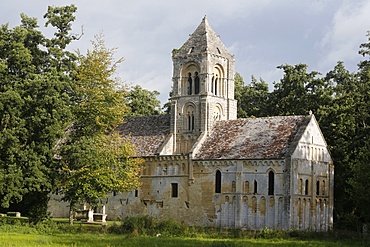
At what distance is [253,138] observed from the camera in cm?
5203

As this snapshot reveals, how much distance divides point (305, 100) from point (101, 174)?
2490cm

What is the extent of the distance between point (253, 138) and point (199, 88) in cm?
792

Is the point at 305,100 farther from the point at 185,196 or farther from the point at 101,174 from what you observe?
the point at 101,174

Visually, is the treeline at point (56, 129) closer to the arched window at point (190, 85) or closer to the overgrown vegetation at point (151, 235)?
the overgrown vegetation at point (151, 235)

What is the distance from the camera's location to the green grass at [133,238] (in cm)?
3269

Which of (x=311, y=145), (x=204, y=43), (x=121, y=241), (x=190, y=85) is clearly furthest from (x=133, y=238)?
(x=204, y=43)

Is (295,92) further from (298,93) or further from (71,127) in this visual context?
(71,127)

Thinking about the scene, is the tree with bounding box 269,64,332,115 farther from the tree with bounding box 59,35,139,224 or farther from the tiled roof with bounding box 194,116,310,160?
the tree with bounding box 59,35,139,224

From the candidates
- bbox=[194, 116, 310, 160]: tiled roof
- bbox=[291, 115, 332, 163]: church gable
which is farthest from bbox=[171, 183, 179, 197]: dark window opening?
bbox=[291, 115, 332, 163]: church gable

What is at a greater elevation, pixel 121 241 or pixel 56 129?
pixel 56 129

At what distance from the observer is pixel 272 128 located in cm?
5209

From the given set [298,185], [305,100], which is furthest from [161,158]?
[305,100]

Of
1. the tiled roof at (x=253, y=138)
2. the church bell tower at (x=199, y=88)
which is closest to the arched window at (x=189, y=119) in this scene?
the church bell tower at (x=199, y=88)

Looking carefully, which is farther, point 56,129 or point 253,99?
point 253,99
